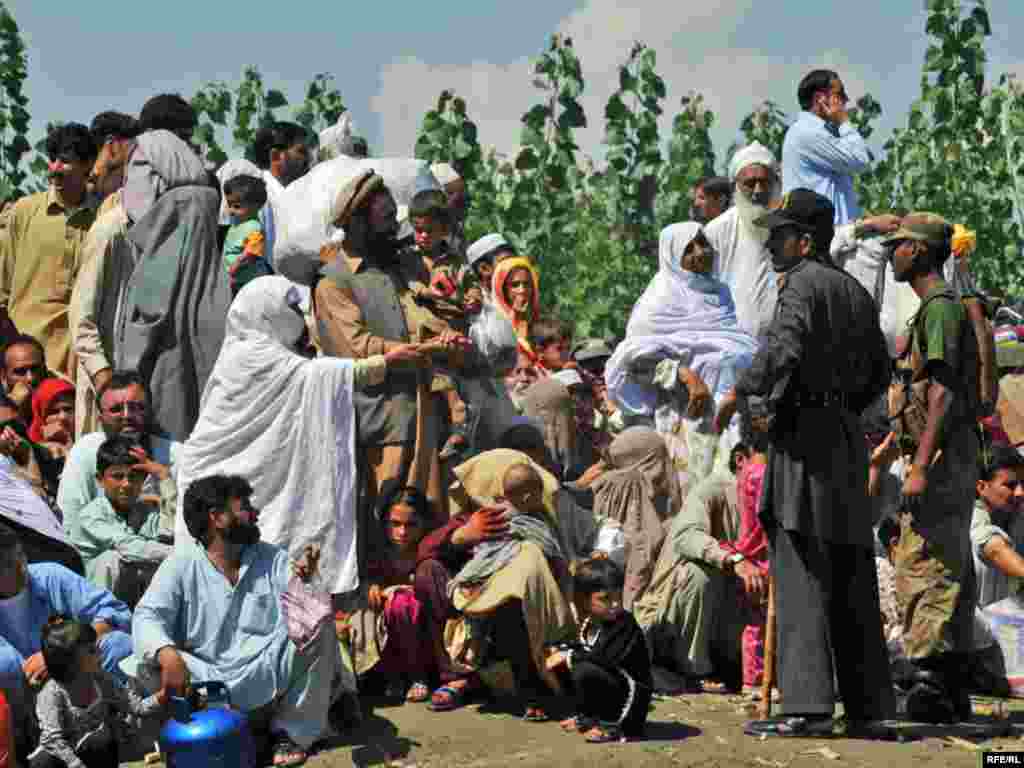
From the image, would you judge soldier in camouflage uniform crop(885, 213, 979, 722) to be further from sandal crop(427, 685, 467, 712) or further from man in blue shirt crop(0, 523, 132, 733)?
man in blue shirt crop(0, 523, 132, 733)

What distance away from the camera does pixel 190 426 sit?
10398 mm

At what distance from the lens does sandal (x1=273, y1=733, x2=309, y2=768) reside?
8.23m

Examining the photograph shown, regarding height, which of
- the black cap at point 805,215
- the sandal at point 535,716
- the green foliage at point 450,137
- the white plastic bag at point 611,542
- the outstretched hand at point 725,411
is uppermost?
the green foliage at point 450,137

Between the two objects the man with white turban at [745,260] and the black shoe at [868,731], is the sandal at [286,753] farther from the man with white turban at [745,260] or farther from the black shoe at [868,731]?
the man with white turban at [745,260]

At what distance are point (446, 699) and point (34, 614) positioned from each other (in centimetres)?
185

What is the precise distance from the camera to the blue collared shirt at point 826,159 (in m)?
13.1

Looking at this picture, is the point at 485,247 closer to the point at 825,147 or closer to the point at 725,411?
the point at 725,411

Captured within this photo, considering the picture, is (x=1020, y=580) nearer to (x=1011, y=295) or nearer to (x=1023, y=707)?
(x=1023, y=707)

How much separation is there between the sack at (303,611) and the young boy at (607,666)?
1051 millimetres

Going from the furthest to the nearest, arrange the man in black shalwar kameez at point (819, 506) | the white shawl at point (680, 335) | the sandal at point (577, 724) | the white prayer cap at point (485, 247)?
the white prayer cap at point (485, 247) → the white shawl at point (680, 335) → the sandal at point (577, 724) → the man in black shalwar kameez at point (819, 506)

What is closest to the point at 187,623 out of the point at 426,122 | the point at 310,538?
the point at 310,538

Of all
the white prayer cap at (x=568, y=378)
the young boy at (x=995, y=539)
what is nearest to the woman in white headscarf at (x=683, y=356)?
the white prayer cap at (x=568, y=378)

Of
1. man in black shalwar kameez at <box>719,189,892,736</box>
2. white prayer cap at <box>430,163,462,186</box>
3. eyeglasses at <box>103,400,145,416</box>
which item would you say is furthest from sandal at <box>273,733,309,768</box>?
white prayer cap at <box>430,163,462,186</box>

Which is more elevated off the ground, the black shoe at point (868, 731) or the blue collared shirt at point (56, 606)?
the blue collared shirt at point (56, 606)
